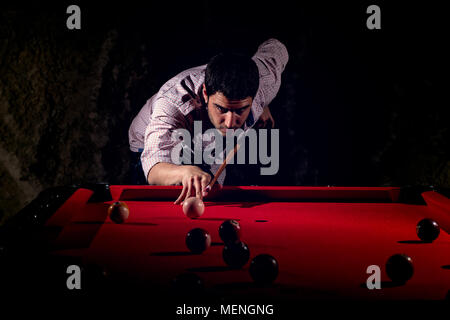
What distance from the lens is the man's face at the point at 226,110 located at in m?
2.67

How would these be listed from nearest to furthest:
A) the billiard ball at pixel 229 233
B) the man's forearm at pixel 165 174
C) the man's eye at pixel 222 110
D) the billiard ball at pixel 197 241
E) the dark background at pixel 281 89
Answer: the billiard ball at pixel 197 241
the billiard ball at pixel 229 233
the man's forearm at pixel 165 174
the man's eye at pixel 222 110
the dark background at pixel 281 89

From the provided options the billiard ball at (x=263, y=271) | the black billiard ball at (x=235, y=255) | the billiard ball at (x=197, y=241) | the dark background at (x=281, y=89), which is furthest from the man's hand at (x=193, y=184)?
the dark background at (x=281, y=89)

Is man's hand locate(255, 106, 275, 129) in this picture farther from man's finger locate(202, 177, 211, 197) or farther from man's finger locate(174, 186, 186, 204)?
man's finger locate(174, 186, 186, 204)

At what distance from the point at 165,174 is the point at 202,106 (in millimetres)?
804

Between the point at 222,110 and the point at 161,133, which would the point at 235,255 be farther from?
the point at 222,110

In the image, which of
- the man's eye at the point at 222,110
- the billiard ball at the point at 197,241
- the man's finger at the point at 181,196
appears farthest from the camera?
the man's eye at the point at 222,110

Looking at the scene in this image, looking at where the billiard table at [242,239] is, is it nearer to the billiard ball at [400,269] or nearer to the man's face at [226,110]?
the billiard ball at [400,269]

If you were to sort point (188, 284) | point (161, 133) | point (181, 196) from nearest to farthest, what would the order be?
point (188, 284) → point (181, 196) → point (161, 133)

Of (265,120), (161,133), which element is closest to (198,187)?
(161,133)

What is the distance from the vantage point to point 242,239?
1288 mm

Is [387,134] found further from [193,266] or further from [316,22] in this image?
[193,266]

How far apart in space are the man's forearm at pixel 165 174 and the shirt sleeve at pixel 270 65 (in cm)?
128

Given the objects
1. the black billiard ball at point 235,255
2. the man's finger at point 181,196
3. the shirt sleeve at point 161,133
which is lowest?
the man's finger at point 181,196

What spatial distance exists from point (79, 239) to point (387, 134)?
305 cm
